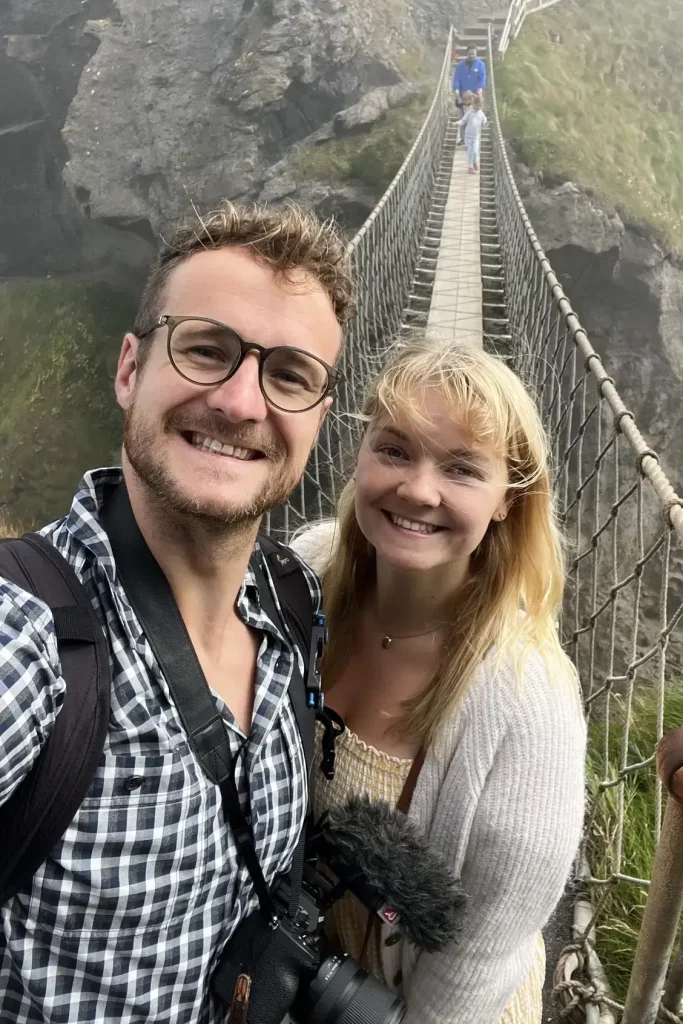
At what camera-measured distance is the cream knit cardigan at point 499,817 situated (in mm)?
586

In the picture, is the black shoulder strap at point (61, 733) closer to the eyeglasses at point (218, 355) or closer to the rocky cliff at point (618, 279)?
the eyeglasses at point (218, 355)

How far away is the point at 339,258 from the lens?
25.8 inches

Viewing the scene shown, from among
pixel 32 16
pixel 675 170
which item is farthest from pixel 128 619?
pixel 32 16

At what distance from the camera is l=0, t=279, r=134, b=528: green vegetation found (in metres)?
7.11

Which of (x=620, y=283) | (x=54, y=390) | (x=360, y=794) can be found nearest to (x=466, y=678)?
(x=360, y=794)

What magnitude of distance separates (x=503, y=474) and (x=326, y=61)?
843 centimetres

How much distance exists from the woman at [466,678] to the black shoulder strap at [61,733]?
1.07 ft

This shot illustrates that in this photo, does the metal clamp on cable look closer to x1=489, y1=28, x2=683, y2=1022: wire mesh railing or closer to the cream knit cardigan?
the cream knit cardigan

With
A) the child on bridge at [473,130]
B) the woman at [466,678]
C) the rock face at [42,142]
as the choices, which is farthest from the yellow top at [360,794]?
the rock face at [42,142]

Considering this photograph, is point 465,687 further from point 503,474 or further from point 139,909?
point 139,909

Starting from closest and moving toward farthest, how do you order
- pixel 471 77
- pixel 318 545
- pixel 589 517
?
pixel 318 545, pixel 589 517, pixel 471 77

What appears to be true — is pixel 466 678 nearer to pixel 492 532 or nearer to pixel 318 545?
pixel 492 532

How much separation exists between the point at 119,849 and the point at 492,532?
0.49 m

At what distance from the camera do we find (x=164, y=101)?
788 centimetres
